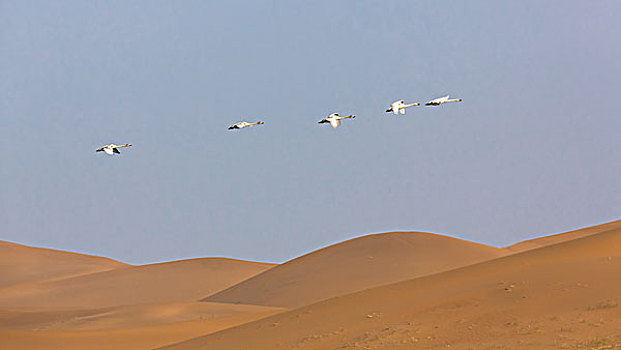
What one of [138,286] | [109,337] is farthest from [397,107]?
[138,286]

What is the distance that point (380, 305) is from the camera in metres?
25.3

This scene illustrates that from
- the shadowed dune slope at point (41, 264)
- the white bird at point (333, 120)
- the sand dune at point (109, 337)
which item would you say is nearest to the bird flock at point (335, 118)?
the white bird at point (333, 120)

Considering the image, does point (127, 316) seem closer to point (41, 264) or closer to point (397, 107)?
point (397, 107)

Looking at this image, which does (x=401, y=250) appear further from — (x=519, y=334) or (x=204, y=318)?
(x=519, y=334)

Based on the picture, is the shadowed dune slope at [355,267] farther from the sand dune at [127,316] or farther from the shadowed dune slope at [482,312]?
the shadowed dune slope at [482,312]

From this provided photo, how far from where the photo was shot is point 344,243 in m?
53.2

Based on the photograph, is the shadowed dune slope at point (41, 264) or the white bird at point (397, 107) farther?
the shadowed dune slope at point (41, 264)

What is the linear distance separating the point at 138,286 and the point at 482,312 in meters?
41.9

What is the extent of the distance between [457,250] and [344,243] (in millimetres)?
6773

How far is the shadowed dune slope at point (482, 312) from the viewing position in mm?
19734

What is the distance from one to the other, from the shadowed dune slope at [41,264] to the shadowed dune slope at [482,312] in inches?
1733

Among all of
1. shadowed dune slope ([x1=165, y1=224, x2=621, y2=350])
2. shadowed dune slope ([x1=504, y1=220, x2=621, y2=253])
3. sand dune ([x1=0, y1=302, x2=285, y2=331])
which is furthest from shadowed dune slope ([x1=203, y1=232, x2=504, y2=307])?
shadowed dune slope ([x1=165, y1=224, x2=621, y2=350])

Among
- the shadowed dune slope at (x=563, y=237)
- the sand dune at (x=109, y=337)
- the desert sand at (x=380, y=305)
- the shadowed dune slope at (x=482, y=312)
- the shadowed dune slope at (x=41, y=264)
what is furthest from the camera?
the shadowed dune slope at (x=41, y=264)

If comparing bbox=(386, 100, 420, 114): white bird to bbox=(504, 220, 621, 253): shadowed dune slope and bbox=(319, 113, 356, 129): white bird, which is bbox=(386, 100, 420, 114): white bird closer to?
bbox=(319, 113, 356, 129): white bird
